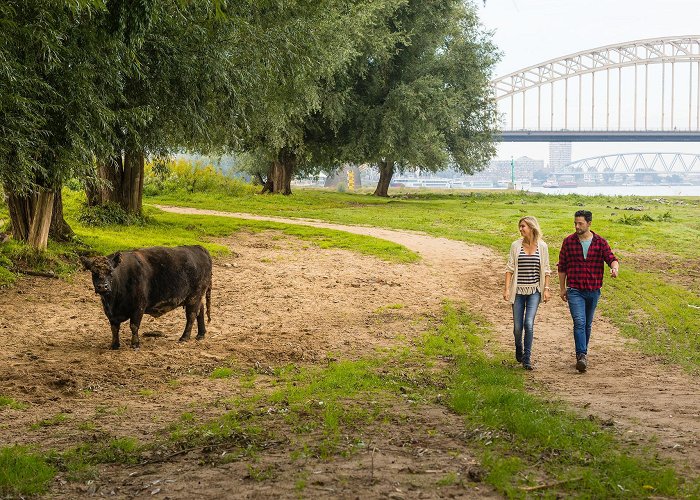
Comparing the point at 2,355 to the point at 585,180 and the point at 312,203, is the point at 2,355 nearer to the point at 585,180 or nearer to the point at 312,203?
the point at 312,203

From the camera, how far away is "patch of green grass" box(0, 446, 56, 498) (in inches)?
238

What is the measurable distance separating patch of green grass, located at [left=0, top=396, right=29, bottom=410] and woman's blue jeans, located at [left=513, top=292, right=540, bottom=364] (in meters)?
6.16

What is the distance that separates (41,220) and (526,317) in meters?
10.2

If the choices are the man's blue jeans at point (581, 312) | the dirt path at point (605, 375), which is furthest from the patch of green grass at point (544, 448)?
the man's blue jeans at point (581, 312)

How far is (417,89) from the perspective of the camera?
40062 mm

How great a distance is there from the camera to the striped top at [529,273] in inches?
444

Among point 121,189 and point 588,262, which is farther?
point 121,189

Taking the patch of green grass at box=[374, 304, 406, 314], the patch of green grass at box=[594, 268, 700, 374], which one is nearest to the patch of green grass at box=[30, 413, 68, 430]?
the patch of green grass at box=[374, 304, 406, 314]

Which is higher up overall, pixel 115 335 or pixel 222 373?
pixel 115 335

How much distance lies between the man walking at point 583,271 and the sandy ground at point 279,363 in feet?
1.63

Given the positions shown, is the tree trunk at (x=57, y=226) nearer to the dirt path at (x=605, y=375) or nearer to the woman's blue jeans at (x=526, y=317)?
the dirt path at (x=605, y=375)

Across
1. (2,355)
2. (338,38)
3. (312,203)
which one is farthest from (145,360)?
(312,203)

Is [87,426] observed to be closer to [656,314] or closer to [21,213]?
[21,213]

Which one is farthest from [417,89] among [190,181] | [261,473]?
[261,473]
